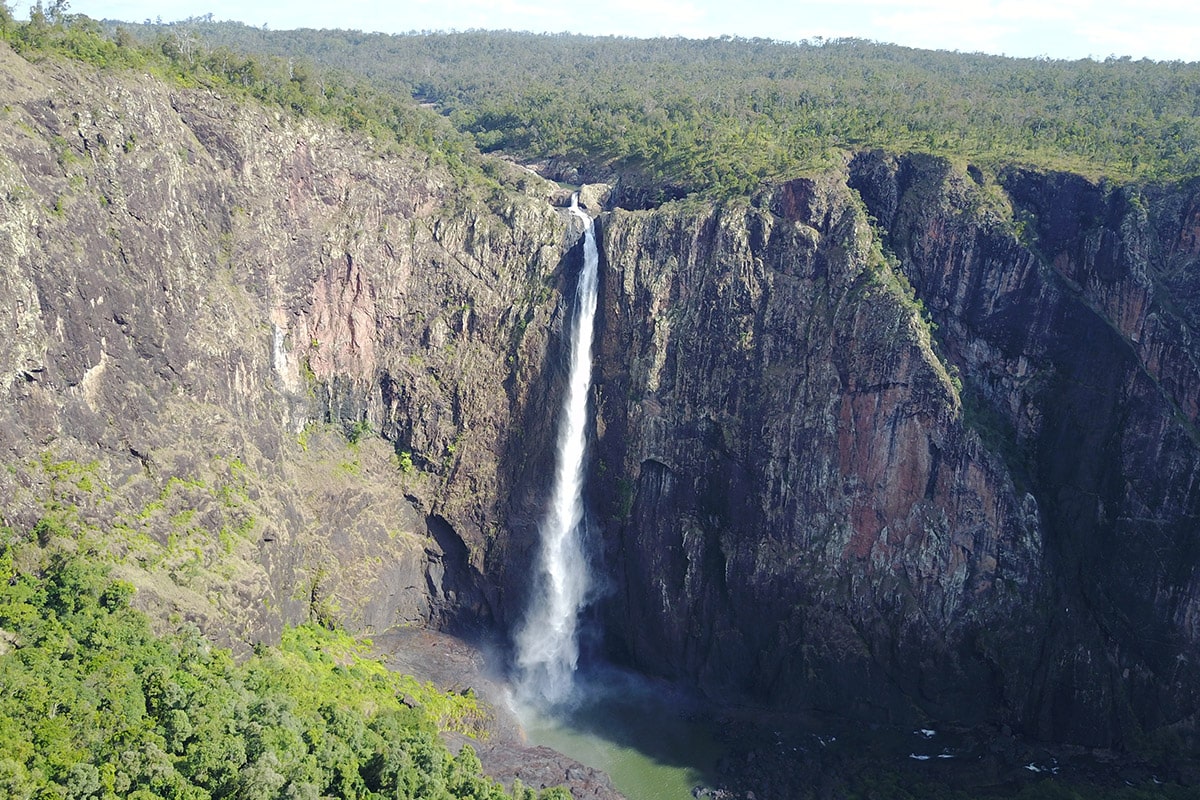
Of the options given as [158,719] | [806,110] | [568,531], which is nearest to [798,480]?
[568,531]

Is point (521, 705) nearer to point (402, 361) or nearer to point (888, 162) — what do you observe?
point (402, 361)

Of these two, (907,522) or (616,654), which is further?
(616,654)

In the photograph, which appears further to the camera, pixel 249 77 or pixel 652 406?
pixel 249 77

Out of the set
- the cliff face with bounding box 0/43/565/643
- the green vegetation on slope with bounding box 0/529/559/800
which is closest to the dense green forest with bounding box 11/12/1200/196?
the cliff face with bounding box 0/43/565/643

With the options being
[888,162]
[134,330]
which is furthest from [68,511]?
[888,162]

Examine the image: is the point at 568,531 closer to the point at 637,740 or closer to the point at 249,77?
the point at 637,740

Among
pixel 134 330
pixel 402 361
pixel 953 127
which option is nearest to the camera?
pixel 134 330

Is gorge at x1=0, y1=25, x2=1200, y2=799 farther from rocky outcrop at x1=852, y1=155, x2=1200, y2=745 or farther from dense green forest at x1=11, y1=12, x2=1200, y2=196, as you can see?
dense green forest at x1=11, y1=12, x2=1200, y2=196
